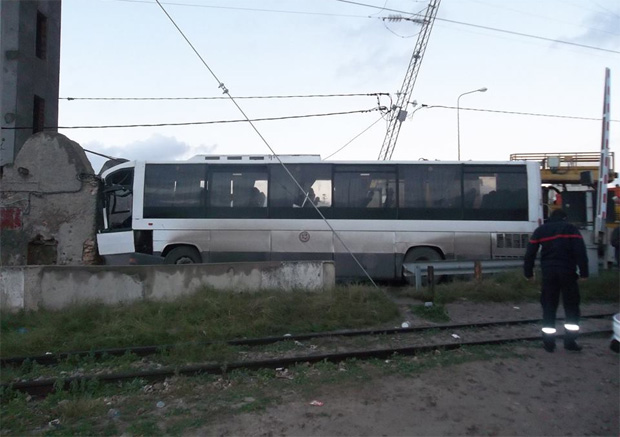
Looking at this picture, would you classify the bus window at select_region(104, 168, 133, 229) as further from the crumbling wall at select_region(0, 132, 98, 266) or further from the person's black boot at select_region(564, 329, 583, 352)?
the person's black boot at select_region(564, 329, 583, 352)

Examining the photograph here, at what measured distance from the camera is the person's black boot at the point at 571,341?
701cm

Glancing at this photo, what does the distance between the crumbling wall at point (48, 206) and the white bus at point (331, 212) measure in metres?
3.00

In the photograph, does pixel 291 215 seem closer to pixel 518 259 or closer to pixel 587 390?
pixel 518 259

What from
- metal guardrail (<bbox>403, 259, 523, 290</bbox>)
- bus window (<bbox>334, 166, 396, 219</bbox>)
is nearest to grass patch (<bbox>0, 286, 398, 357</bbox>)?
metal guardrail (<bbox>403, 259, 523, 290</bbox>)

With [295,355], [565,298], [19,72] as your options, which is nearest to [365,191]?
[295,355]

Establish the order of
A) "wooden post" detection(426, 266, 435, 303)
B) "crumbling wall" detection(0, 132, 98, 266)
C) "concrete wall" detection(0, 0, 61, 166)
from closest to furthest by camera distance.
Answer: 1. "wooden post" detection(426, 266, 435, 303)
2. "crumbling wall" detection(0, 132, 98, 266)
3. "concrete wall" detection(0, 0, 61, 166)

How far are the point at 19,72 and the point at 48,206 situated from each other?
1397 centimetres

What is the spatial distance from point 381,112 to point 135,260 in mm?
12028

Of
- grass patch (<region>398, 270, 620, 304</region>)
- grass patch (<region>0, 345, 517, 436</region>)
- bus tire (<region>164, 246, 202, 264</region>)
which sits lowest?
grass patch (<region>0, 345, 517, 436</region>)

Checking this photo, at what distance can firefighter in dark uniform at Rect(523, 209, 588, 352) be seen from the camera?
6941 mm

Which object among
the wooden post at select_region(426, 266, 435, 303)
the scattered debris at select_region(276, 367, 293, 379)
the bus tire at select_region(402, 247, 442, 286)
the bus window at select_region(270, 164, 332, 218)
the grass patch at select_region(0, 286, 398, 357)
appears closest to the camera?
the scattered debris at select_region(276, 367, 293, 379)

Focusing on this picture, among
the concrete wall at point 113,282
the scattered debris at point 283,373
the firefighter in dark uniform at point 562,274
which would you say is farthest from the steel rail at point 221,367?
the concrete wall at point 113,282

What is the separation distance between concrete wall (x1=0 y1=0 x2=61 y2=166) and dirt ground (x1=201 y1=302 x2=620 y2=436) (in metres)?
24.9

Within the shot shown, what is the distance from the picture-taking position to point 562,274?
693 cm
